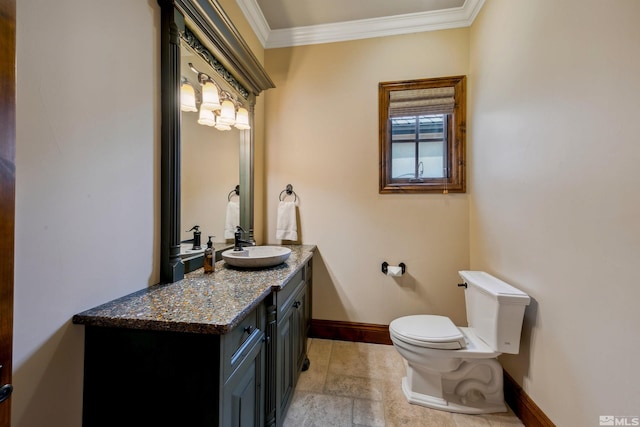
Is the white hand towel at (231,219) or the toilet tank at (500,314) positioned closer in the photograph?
the toilet tank at (500,314)

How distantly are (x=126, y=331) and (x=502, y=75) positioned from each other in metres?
2.44

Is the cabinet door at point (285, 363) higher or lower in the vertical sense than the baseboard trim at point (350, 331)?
higher

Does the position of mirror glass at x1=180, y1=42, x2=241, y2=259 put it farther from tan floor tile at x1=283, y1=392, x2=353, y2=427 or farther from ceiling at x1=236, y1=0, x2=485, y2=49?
tan floor tile at x1=283, y1=392, x2=353, y2=427

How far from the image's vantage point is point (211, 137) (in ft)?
5.36

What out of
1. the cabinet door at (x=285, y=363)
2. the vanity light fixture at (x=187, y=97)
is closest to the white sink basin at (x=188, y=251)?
the cabinet door at (x=285, y=363)

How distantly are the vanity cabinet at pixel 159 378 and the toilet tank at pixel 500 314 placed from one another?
4.61ft

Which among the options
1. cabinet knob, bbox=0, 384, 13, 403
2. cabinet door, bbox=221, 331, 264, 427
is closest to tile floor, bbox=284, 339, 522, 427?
cabinet door, bbox=221, 331, 264, 427

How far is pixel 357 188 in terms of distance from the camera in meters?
2.32

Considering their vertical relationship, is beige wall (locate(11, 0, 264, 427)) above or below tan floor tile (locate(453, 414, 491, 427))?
above

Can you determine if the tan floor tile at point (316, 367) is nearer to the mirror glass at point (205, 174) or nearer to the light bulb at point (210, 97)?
the mirror glass at point (205, 174)

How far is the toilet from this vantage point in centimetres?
147

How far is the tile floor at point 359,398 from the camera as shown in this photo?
146 cm

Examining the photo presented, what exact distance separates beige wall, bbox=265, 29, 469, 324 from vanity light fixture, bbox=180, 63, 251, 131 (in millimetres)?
553

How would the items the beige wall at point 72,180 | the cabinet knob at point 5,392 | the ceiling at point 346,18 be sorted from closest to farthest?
the cabinet knob at point 5,392 → the beige wall at point 72,180 → the ceiling at point 346,18
